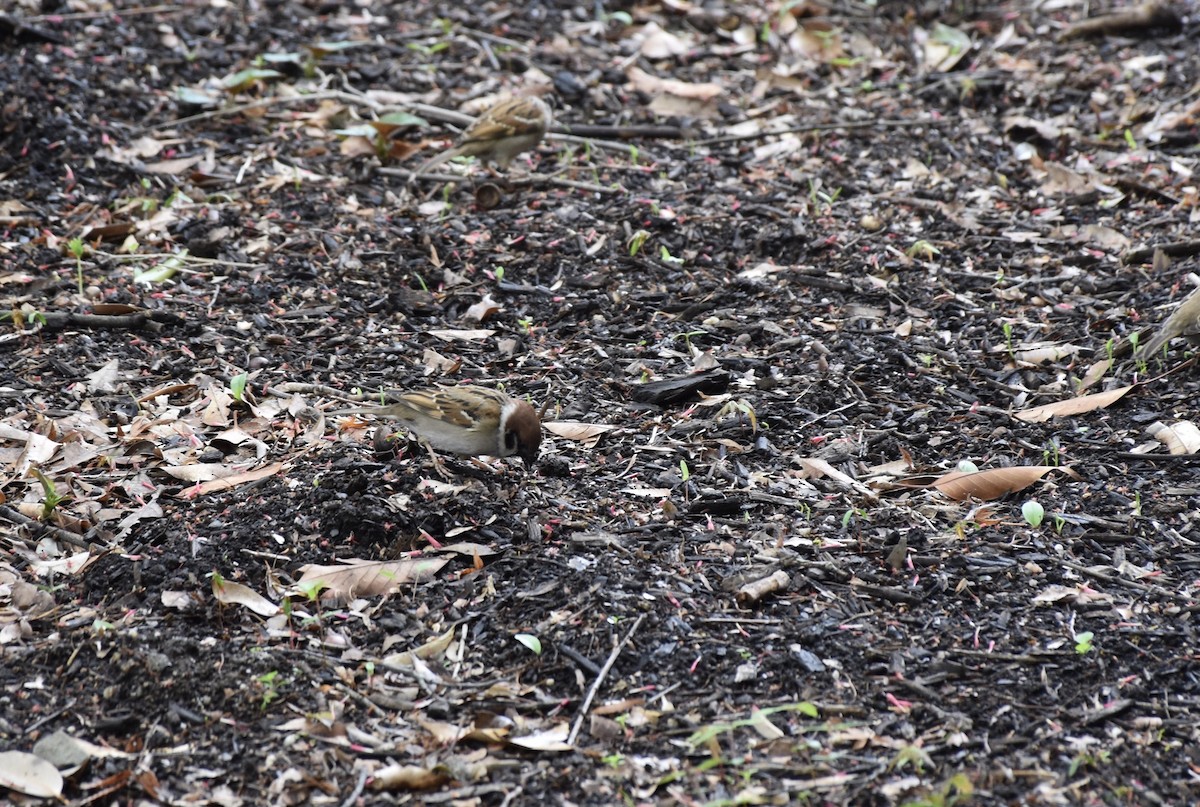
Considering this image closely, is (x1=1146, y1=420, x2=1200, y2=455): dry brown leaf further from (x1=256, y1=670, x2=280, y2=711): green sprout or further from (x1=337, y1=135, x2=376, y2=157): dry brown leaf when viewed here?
(x1=337, y1=135, x2=376, y2=157): dry brown leaf

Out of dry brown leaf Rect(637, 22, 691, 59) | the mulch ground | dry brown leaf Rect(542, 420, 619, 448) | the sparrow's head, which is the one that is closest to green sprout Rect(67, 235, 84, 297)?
the mulch ground

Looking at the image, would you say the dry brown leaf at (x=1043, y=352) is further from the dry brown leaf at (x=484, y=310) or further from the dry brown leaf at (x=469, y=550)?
Result: the dry brown leaf at (x=469, y=550)

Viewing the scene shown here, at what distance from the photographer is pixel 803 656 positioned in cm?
411

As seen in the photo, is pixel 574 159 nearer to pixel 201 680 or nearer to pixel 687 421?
pixel 687 421

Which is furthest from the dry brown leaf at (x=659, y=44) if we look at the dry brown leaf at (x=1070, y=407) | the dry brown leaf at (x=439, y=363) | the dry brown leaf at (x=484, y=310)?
the dry brown leaf at (x=1070, y=407)

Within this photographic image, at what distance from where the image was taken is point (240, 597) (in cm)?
440

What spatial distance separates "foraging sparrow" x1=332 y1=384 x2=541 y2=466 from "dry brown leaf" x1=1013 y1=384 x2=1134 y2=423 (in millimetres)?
2267

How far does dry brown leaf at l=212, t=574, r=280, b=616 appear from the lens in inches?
172

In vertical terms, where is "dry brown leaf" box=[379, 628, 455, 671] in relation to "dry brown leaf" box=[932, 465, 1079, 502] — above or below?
below

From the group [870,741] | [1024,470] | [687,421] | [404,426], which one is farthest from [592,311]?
[870,741]

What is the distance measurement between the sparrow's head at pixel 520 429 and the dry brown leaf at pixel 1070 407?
2233 millimetres

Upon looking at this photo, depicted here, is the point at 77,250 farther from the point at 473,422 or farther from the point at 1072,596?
the point at 1072,596

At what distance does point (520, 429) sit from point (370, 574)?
0.87 meters

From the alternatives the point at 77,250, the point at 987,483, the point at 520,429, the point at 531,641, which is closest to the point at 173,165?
the point at 77,250
